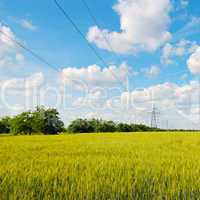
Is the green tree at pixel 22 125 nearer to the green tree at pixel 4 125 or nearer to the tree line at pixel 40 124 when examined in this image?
the tree line at pixel 40 124

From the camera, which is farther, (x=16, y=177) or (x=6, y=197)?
(x=16, y=177)

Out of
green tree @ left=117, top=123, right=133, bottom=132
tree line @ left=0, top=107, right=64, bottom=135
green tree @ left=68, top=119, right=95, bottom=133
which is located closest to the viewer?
tree line @ left=0, top=107, right=64, bottom=135

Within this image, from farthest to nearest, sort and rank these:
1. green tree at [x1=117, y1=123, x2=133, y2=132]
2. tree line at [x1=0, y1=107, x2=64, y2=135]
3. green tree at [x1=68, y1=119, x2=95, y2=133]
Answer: green tree at [x1=117, y1=123, x2=133, y2=132] → green tree at [x1=68, y1=119, x2=95, y2=133] → tree line at [x1=0, y1=107, x2=64, y2=135]

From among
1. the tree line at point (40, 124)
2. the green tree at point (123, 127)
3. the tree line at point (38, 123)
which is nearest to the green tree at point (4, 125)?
the tree line at point (40, 124)

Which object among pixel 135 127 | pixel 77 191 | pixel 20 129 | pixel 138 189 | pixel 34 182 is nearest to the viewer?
pixel 77 191

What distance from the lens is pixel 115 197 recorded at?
388 cm

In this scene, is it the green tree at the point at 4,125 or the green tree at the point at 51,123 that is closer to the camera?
the green tree at the point at 51,123

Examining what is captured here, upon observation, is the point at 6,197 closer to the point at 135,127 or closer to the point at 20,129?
the point at 20,129

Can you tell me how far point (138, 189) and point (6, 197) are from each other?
178 cm

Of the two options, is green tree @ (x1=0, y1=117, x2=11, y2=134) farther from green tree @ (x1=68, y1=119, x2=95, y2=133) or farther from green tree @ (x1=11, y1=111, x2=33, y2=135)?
green tree @ (x1=68, y1=119, x2=95, y2=133)

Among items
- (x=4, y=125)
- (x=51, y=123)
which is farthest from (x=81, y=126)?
(x=4, y=125)

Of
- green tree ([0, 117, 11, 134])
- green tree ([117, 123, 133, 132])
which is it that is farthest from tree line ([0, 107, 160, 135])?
green tree ([117, 123, 133, 132])

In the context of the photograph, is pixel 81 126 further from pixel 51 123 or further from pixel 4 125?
pixel 4 125

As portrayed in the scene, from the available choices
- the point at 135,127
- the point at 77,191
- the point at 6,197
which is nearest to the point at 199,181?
the point at 77,191
